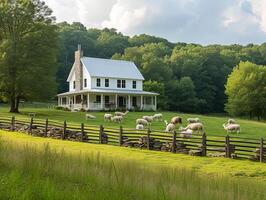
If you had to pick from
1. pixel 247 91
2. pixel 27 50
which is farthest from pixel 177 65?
pixel 27 50

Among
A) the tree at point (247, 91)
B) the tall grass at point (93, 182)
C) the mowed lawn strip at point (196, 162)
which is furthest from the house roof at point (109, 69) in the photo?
the tall grass at point (93, 182)

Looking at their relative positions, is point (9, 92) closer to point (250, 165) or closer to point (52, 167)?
point (250, 165)

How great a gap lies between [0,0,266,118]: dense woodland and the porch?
490cm

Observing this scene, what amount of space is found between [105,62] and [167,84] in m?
24.3

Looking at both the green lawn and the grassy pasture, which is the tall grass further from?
the green lawn

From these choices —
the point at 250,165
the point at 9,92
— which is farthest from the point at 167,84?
the point at 250,165

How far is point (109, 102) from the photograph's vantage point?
64250 millimetres

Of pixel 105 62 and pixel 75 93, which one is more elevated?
pixel 105 62

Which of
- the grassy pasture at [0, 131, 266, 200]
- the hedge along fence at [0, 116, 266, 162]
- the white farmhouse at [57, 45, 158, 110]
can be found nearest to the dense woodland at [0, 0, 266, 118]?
the white farmhouse at [57, 45, 158, 110]

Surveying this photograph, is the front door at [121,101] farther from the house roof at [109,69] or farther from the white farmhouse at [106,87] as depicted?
the house roof at [109,69]

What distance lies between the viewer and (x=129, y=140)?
2678 cm

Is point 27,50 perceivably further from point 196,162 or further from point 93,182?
point 93,182

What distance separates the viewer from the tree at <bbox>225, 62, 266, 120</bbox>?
80.6 m

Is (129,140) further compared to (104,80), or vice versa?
(104,80)
